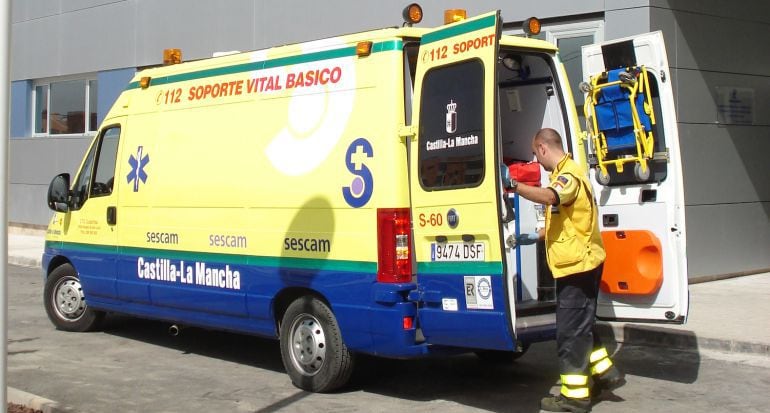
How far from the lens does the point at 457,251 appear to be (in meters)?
6.27

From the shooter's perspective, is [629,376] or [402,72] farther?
[629,376]

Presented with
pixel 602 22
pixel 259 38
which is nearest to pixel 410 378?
pixel 602 22

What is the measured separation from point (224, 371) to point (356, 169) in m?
2.36

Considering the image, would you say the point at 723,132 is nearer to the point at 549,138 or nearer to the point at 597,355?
the point at 597,355

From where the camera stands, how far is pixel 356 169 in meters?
6.75

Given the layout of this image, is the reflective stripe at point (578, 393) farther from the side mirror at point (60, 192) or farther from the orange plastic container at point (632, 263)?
the side mirror at point (60, 192)

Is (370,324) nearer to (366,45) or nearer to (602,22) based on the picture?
(366,45)

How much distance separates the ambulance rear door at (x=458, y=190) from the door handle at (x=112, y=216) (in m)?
3.52

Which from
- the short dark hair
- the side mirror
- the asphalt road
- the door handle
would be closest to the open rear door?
the asphalt road

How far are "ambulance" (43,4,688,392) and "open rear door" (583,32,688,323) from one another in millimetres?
16

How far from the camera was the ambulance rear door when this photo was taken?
Result: 19.8 feet

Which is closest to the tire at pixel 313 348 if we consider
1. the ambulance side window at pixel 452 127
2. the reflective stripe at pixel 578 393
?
the ambulance side window at pixel 452 127

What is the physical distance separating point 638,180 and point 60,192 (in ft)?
17.7

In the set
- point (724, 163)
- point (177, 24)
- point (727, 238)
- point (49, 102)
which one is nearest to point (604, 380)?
point (727, 238)
